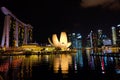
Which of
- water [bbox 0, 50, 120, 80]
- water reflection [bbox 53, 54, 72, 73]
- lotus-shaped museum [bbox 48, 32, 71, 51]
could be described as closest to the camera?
water [bbox 0, 50, 120, 80]

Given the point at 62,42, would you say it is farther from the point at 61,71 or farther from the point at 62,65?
the point at 61,71

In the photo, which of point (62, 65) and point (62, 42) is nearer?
point (62, 65)

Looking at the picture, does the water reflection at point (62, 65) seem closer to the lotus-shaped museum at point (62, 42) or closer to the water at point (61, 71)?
the water at point (61, 71)

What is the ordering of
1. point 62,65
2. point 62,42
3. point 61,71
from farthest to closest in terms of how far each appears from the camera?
point 62,42
point 62,65
point 61,71

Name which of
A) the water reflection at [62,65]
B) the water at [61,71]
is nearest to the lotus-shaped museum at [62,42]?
the water reflection at [62,65]

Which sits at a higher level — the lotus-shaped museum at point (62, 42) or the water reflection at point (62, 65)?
the lotus-shaped museum at point (62, 42)

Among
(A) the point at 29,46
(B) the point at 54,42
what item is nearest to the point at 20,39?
(A) the point at 29,46

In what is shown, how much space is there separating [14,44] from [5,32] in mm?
23824

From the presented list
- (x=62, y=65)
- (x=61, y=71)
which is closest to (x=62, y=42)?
(x=62, y=65)

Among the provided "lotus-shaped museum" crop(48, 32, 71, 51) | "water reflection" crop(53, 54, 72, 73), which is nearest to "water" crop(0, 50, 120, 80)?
"water reflection" crop(53, 54, 72, 73)

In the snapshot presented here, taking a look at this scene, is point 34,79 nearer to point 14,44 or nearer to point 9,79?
point 9,79

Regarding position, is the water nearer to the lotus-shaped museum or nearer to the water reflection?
the water reflection

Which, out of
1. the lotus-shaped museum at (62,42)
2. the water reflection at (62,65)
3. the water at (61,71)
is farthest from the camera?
the lotus-shaped museum at (62,42)

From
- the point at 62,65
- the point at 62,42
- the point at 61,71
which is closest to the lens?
the point at 61,71
